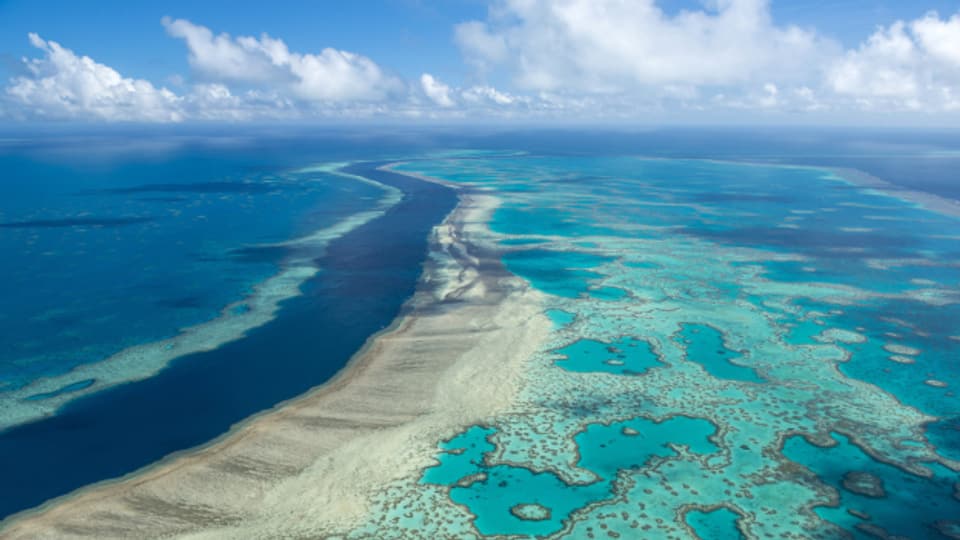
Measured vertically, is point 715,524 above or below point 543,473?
below

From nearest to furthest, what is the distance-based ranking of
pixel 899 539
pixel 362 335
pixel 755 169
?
1. pixel 899 539
2. pixel 362 335
3. pixel 755 169

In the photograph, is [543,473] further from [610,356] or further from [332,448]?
[610,356]

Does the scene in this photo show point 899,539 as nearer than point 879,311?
Yes

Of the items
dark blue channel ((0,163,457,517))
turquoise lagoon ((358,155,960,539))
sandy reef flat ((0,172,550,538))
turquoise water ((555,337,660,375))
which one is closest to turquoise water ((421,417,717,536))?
turquoise lagoon ((358,155,960,539))

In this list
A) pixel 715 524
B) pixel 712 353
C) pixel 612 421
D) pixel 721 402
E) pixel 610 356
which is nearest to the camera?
pixel 715 524

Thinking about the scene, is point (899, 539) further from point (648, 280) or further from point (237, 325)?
point (237, 325)

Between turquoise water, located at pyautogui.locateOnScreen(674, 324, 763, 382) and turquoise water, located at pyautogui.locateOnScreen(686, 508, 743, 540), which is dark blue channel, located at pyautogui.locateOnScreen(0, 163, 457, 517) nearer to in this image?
turquoise water, located at pyautogui.locateOnScreen(674, 324, 763, 382)

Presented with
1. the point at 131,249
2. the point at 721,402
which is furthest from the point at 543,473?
the point at 131,249

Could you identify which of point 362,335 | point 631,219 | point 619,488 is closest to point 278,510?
point 619,488
